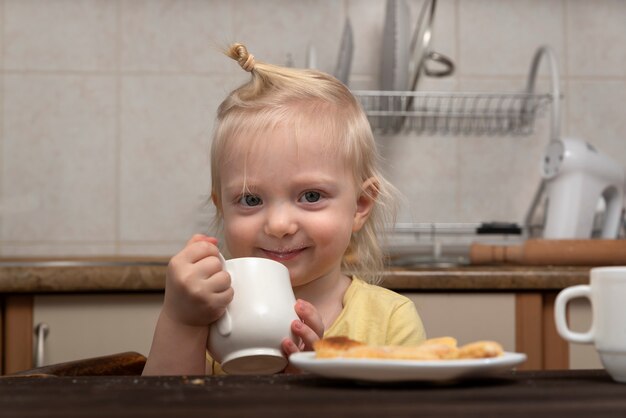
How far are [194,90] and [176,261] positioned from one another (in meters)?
1.41

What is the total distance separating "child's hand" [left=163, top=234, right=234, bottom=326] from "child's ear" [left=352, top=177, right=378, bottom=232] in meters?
0.34

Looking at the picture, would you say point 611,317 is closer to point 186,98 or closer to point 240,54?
point 240,54

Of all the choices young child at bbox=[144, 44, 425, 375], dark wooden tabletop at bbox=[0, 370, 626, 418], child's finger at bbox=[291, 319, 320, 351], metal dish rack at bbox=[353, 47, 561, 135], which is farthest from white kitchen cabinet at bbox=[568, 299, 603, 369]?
dark wooden tabletop at bbox=[0, 370, 626, 418]

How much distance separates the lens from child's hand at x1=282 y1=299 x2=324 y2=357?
0.80 m

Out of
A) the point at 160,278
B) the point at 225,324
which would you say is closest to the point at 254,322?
the point at 225,324

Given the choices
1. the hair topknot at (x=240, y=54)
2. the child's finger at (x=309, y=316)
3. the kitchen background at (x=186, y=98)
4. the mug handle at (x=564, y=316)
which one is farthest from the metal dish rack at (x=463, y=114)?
the mug handle at (x=564, y=316)

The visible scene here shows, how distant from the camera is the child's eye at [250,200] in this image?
1056mm

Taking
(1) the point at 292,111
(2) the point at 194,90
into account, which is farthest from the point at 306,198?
(2) the point at 194,90

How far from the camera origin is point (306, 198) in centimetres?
107

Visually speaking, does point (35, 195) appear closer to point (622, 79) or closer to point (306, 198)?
point (306, 198)

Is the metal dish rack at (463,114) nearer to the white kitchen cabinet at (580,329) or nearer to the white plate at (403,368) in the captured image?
the white kitchen cabinet at (580,329)

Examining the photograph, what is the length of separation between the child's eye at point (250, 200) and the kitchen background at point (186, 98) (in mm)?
1152

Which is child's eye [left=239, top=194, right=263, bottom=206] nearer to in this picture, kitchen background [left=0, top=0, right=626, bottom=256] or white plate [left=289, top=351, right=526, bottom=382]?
white plate [left=289, top=351, right=526, bottom=382]

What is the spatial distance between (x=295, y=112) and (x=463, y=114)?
1.18 m
